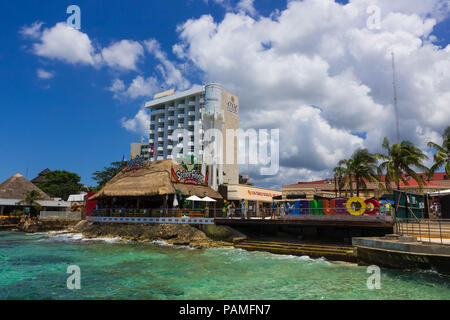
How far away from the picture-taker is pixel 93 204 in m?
40.8

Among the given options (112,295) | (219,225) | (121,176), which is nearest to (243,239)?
(219,225)

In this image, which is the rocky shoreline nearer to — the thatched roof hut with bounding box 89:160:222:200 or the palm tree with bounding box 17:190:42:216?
the thatched roof hut with bounding box 89:160:222:200

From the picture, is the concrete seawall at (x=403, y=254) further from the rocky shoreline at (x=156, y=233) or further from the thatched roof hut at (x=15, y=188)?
the thatched roof hut at (x=15, y=188)

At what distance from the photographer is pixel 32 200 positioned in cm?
4594

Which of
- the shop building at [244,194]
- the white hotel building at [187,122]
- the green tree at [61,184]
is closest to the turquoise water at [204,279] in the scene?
the shop building at [244,194]

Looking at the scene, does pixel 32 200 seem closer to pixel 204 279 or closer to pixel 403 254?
pixel 204 279

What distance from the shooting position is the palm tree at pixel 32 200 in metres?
45.4

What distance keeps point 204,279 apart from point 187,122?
66.8 metres

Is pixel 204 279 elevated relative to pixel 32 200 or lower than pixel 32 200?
lower

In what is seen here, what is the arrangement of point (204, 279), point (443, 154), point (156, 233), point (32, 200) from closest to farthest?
point (204, 279) < point (443, 154) < point (156, 233) < point (32, 200)

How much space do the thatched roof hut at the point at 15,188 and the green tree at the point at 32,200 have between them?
1311mm

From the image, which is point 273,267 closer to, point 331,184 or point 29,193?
point 331,184

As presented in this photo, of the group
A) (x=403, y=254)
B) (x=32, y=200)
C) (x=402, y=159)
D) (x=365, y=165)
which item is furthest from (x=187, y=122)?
(x=403, y=254)
